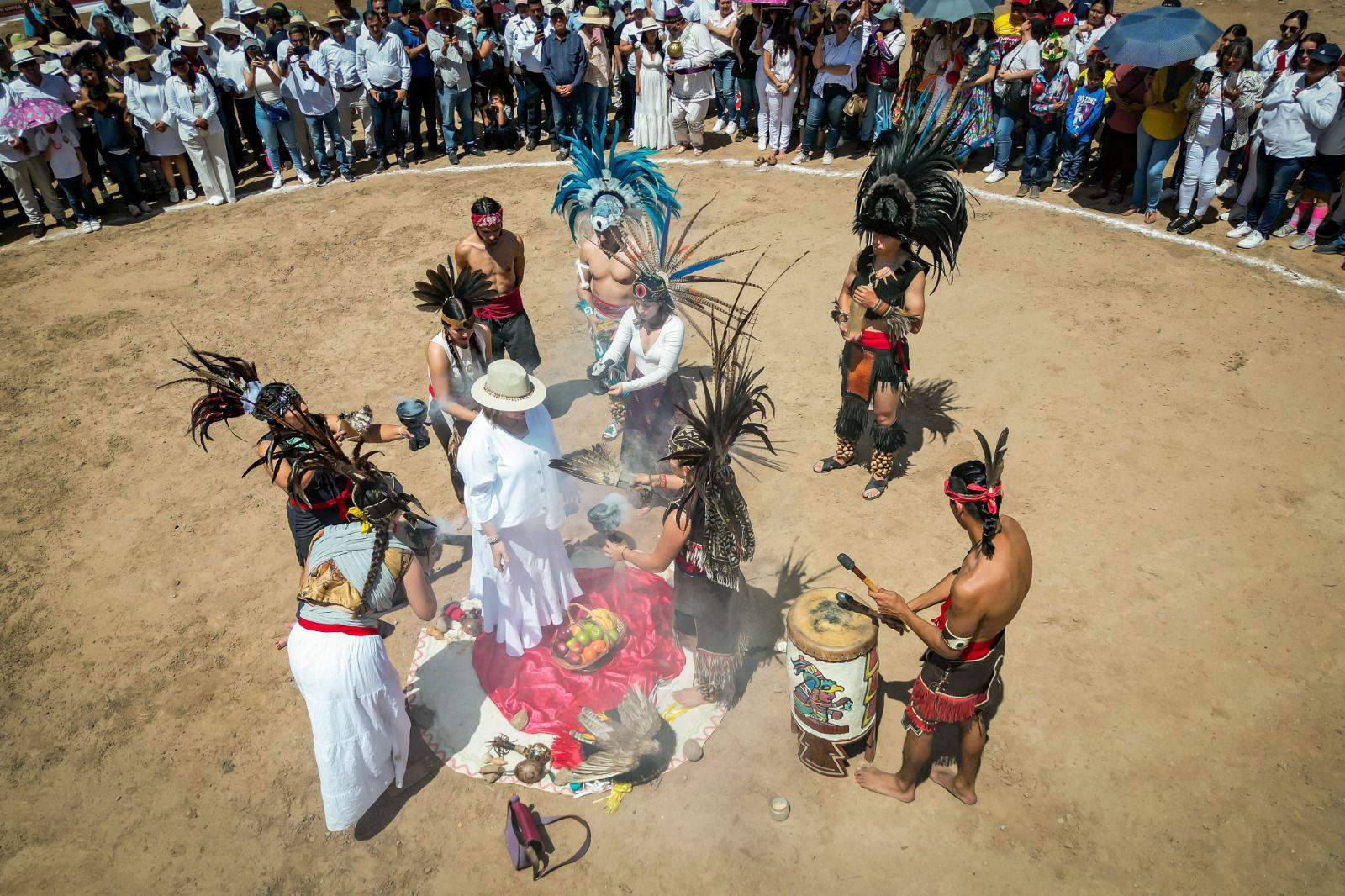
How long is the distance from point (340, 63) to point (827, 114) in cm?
771

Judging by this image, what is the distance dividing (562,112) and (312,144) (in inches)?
162

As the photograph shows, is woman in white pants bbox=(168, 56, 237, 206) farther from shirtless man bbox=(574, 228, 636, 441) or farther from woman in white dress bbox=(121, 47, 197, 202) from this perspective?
shirtless man bbox=(574, 228, 636, 441)

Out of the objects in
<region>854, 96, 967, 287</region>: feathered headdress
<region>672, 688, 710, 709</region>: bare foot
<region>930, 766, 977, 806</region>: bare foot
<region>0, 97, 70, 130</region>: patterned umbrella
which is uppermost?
<region>854, 96, 967, 287</region>: feathered headdress

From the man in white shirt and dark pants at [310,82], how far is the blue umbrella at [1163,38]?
11.1 metres

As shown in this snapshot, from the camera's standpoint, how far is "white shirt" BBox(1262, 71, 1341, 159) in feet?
28.4

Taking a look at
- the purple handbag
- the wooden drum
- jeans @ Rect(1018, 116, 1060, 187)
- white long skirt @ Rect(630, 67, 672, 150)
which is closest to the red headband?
the wooden drum

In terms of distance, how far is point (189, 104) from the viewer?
12250 mm

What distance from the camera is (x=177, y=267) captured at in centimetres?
1129

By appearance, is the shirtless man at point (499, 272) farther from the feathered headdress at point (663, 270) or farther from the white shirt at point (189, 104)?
the white shirt at point (189, 104)

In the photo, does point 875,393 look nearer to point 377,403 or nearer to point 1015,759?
point 1015,759

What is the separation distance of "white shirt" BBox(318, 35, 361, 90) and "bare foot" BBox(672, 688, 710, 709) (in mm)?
11887

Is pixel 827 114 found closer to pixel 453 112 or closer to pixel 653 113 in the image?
pixel 653 113

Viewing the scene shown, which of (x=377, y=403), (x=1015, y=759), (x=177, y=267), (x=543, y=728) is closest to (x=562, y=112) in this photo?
(x=177, y=267)

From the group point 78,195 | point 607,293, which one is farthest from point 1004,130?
point 78,195
